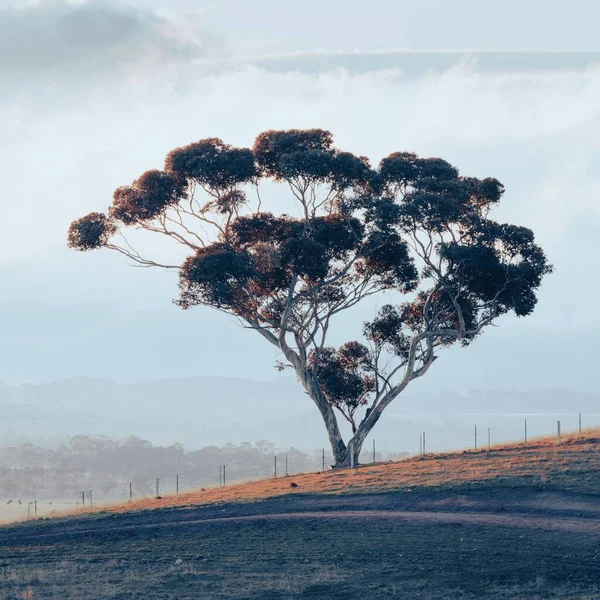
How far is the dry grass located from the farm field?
0.16 metres

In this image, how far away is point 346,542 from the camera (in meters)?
30.3

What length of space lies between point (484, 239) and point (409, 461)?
13.4m

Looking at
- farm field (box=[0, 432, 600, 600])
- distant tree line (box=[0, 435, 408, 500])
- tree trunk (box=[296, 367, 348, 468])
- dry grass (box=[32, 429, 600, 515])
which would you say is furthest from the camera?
distant tree line (box=[0, 435, 408, 500])

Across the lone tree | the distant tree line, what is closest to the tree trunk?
the lone tree

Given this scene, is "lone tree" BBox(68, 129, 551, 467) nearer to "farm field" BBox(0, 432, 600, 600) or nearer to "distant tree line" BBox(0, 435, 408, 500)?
"farm field" BBox(0, 432, 600, 600)

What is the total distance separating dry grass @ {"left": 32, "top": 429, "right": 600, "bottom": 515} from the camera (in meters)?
38.0

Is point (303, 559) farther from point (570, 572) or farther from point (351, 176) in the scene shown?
point (351, 176)

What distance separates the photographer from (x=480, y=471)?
4069 cm

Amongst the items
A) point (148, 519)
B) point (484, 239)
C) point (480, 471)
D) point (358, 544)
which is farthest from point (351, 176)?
point (358, 544)

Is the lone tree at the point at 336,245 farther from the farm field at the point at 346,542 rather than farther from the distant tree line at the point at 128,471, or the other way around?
the distant tree line at the point at 128,471

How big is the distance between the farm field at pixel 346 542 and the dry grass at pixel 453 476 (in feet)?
0.53

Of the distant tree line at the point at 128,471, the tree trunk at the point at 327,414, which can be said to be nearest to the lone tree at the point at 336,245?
the tree trunk at the point at 327,414

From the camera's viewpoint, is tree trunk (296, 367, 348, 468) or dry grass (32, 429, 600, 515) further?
tree trunk (296, 367, 348, 468)

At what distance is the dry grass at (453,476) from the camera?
38000 mm
